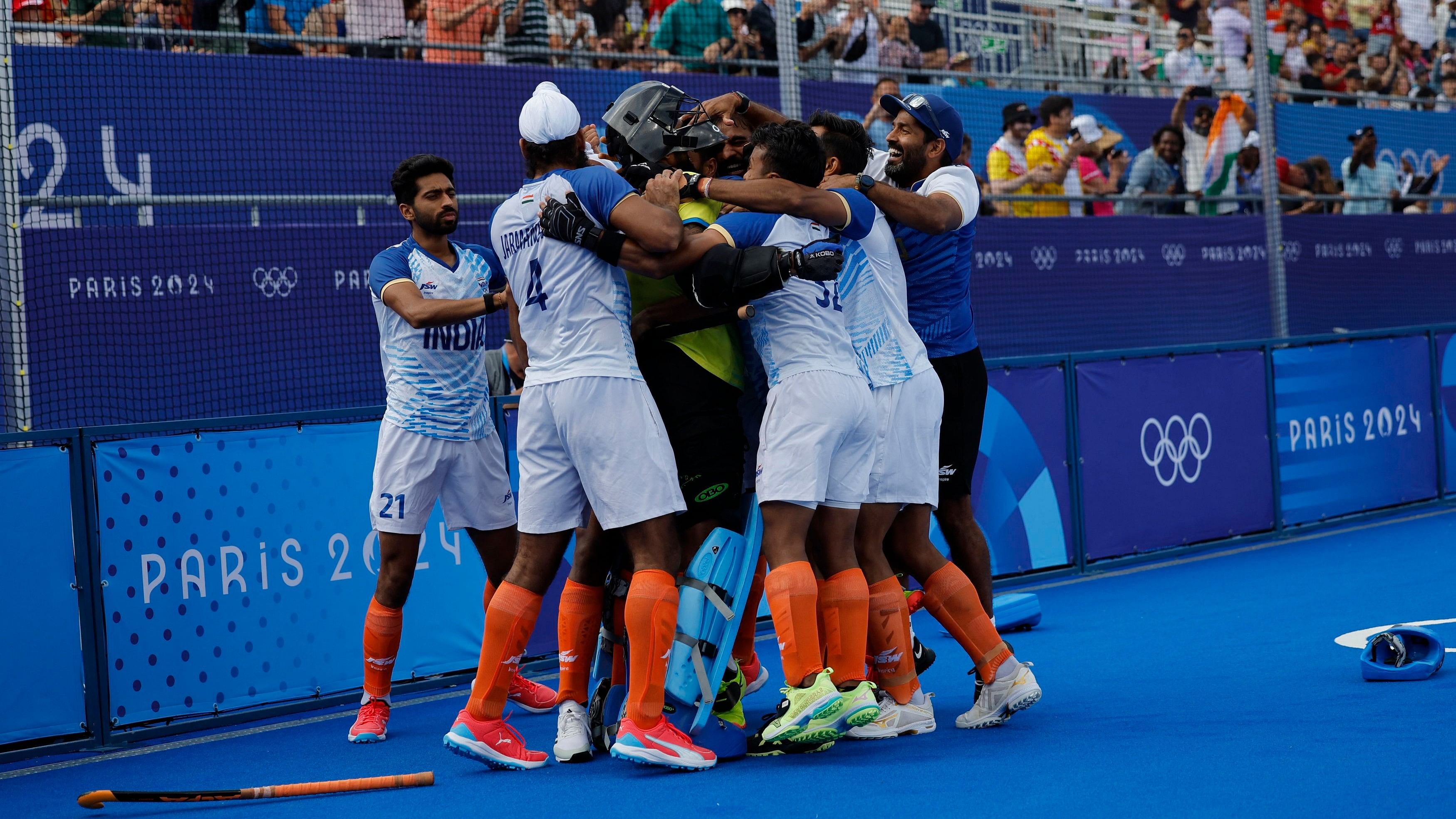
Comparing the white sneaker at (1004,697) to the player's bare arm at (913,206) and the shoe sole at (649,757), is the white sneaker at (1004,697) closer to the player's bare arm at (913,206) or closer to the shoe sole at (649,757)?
the shoe sole at (649,757)

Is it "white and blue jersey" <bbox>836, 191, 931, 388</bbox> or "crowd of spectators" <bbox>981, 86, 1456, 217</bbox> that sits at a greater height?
"crowd of spectators" <bbox>981, 86, 1456, 217</bbox>

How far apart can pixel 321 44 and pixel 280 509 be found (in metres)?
3.60

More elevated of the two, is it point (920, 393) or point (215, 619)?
point (920, 393)

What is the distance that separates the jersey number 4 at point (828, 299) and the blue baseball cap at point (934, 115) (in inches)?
33.3

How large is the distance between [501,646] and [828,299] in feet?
5.09

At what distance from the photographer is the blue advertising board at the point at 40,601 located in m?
5.61

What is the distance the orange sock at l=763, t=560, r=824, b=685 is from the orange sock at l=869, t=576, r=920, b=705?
1.45 ft

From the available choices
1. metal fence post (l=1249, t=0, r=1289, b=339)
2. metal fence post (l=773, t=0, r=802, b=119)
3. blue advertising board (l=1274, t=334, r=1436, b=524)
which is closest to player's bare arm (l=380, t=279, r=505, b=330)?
metal fence post (l=773, t=0, r=802, b=119)

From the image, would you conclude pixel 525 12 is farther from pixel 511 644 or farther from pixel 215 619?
pixel 511 644

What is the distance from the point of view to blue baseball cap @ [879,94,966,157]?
5.20 metres

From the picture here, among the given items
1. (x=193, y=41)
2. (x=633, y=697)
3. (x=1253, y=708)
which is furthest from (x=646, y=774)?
(x=193, y=41)

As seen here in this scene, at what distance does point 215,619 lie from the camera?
6.07 m

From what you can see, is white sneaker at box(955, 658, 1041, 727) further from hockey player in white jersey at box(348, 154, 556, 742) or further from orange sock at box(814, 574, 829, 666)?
hockey player in white jersey at box(348, 154, 556, 742)

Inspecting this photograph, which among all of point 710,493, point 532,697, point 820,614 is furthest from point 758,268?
point 532,697
